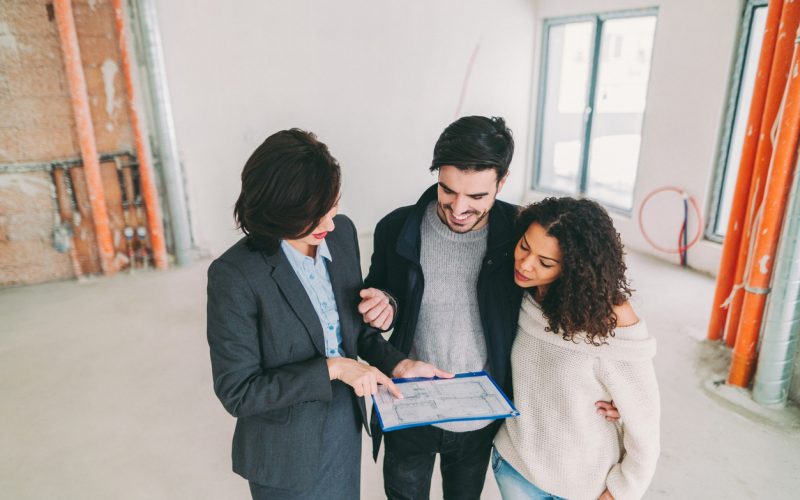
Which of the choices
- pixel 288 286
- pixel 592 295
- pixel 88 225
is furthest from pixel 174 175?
pixel 592 295

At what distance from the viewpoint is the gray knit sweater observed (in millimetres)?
1446

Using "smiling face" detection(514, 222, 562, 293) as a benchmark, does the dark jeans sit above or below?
below

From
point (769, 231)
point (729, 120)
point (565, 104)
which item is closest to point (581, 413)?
point (769, 231)

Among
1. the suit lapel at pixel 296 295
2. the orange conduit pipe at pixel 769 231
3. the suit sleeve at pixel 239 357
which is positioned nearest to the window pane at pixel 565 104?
the orange conduit pipe at pixel 769 231

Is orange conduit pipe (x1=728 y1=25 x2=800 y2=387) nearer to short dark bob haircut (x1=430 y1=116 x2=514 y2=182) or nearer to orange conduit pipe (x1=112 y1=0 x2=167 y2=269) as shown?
short dark bob haircut (x1=430 y1=116 x2=514 y2=182)

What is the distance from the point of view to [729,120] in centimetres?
436

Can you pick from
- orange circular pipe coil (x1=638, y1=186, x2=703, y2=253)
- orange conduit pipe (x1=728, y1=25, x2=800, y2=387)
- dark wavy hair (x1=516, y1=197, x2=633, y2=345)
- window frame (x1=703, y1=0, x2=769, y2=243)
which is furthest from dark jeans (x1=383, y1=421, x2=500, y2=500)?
orange circular pipe coil (x1=638, y1=186, x2=703, y2=253)

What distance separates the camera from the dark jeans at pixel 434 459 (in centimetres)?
146

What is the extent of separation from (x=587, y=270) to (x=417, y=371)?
0.51 meters

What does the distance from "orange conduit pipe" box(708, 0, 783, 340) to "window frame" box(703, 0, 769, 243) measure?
3.89 feet

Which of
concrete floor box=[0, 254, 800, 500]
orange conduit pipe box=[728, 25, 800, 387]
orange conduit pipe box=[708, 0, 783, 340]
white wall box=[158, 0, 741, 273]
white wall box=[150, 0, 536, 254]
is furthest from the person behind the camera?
white wall box=[150, 0, 536, 254]

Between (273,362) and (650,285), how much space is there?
4.16m

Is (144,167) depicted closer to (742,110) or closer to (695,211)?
(695,211)

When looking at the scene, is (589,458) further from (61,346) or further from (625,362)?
(61,346)
